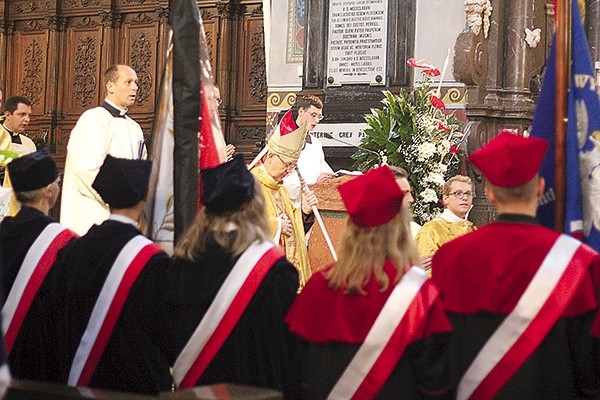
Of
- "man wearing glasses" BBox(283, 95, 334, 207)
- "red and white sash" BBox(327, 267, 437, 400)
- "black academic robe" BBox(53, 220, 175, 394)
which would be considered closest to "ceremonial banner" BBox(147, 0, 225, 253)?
"black academic robe" BBox(53, 220, 175, 394)

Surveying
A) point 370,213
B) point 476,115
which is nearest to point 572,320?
point 370,213

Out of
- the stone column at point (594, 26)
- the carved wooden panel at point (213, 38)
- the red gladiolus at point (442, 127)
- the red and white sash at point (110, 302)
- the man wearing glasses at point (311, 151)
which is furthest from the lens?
the carved wooden panel at point (213, 38)

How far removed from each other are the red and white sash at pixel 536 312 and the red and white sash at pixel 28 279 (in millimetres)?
1886

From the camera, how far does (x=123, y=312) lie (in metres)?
4.34

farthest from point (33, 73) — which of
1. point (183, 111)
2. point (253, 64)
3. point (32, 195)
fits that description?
point (183, 111)

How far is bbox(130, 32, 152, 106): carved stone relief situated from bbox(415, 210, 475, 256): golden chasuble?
841cm

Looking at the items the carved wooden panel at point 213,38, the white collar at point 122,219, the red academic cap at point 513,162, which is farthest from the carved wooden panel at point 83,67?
the red academic cap at point 513,162

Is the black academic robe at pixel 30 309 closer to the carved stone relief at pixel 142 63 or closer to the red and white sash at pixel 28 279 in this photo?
the red and white sash at pixel 28 279

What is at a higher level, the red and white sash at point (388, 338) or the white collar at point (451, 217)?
the white collar at point (451, 217)

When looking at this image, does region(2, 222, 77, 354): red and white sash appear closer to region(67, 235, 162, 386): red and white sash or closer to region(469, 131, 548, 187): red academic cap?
region(67, 235, 162, 386): red and white sash

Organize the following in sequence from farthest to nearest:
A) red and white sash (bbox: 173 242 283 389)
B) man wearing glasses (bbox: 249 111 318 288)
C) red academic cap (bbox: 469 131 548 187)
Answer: man wearing glasses (bbox: 249 111 318 288) → red and white sash (bbox: 173 242 283 389) → red academic cap (bbox: 469 131 548 187)

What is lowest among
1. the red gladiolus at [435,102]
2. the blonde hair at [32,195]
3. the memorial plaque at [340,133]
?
the blonde hair at [32,195]

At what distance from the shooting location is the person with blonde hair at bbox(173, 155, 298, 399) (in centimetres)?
403

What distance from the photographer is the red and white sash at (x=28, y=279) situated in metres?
4.55
